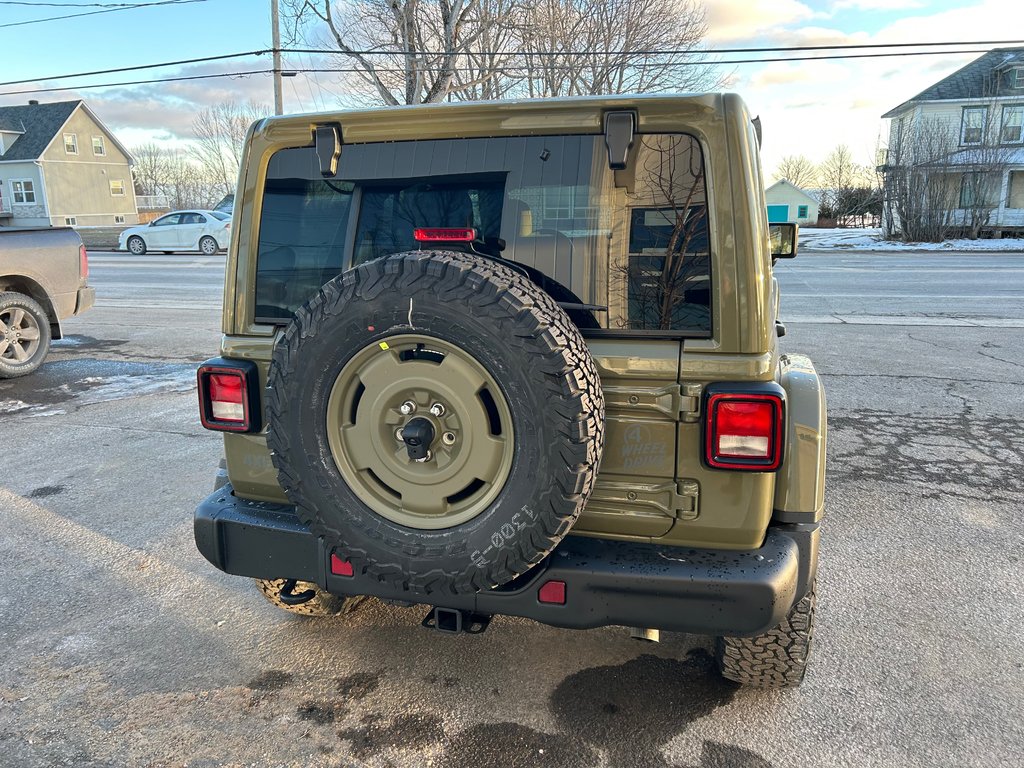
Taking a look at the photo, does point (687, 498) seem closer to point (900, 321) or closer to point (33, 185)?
point (900, 321)

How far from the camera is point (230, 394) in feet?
8.59

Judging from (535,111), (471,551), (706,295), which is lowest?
(471,551)

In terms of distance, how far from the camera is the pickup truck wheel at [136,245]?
2467 cm

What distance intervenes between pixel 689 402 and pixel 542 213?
748 millimetres

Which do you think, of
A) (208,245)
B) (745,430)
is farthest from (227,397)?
(208,245)

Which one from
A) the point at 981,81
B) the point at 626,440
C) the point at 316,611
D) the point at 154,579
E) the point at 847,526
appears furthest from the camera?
the point at 981,81

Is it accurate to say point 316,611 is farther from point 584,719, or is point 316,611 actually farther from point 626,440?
point 626,440

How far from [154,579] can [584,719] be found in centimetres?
224

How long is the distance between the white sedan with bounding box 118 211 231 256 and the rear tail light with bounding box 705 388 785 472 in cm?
2423

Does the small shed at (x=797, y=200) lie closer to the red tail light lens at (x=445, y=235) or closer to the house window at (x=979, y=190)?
the house window at (x=979, y=190)

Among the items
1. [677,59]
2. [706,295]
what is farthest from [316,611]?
[677,59]

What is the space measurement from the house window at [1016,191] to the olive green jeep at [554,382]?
41886 mm

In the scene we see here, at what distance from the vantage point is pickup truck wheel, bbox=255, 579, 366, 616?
2.98 metres

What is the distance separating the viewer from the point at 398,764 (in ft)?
7.56
